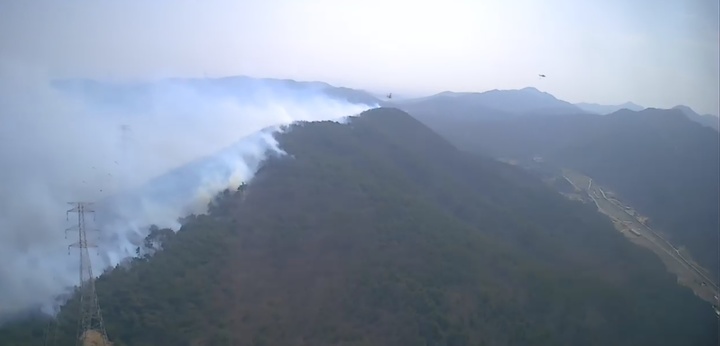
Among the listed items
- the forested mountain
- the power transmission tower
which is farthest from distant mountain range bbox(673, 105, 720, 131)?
the power transmission tower

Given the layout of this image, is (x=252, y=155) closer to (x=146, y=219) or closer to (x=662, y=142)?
(x=146, y=219)

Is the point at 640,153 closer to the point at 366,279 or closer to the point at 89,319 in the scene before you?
the point at 366,279

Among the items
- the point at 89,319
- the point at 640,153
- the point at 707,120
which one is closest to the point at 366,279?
the point at 89,319

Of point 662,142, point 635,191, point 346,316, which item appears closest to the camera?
point 346,316

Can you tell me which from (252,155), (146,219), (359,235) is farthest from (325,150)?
(146,219)

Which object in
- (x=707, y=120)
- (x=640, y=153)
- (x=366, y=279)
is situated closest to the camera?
(x=366, y=279)

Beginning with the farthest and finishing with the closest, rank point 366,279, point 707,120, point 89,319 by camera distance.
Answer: point 707,120 < point 366,279 < point 89,319
